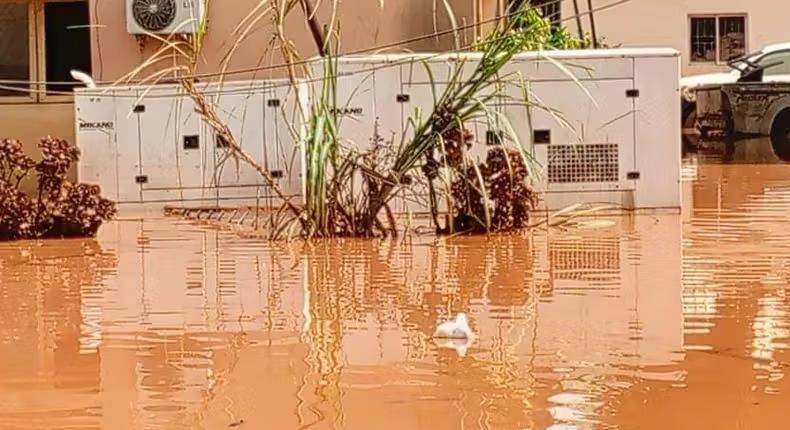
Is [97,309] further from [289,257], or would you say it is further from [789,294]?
[789,294]

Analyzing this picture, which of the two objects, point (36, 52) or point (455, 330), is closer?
point (455, 330)

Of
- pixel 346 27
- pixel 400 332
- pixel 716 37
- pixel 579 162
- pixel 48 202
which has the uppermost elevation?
pixel 716 37

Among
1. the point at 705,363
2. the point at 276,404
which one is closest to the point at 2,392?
the point at 276,404

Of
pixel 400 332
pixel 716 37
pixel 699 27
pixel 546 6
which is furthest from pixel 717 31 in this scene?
pixel 400 332

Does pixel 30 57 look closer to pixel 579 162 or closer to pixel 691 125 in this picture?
pixel 579 162

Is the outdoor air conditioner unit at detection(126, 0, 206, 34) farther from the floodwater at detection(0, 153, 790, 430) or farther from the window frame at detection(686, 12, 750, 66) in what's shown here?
the window frame at detection(686, 12, 750, 66)

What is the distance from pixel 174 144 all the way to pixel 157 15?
2496 mm

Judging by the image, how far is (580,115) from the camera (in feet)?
37.7

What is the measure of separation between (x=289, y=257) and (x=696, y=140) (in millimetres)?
15504

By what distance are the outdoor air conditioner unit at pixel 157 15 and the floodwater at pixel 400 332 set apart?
4822 millimetres

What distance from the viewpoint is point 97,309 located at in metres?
6.93

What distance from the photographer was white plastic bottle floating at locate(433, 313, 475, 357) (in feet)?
18.8

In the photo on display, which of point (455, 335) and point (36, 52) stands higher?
point (36, 52)

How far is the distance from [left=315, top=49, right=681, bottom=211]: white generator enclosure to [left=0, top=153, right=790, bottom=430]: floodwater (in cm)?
154
